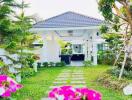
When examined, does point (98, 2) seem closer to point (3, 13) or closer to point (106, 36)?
point (106, 36)

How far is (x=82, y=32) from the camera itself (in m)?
24.1

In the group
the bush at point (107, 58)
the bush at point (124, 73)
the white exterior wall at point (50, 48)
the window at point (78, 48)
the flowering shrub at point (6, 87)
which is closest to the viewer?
the flowering shrub at point (6, 87)

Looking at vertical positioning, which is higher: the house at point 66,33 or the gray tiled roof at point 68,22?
the gray tiled roof at point 68,22

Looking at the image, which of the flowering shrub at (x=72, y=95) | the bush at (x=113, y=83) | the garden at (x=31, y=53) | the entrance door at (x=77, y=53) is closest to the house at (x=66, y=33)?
the entrance door at (x=77, y=53)

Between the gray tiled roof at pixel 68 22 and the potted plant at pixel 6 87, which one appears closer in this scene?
the potted plant at pixel 6 87

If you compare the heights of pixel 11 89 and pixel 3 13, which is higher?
pixel 3 13

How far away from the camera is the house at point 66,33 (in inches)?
901

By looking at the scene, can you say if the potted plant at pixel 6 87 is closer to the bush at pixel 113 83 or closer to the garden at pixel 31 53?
the garden at pixel 31 53

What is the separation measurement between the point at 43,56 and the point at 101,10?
912 centimetres

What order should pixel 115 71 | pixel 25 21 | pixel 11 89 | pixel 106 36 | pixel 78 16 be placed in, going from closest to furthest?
pixel 11 89 → pixel 25 21 → pixel 115 71 → pixel 106 36 → pixel 78 16

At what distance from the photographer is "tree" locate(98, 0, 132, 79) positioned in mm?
13219

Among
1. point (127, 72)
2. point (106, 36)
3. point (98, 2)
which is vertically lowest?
point (127, 72)

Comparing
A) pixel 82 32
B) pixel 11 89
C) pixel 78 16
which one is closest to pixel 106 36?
pixel 82 32

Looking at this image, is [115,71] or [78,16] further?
[78,16]
